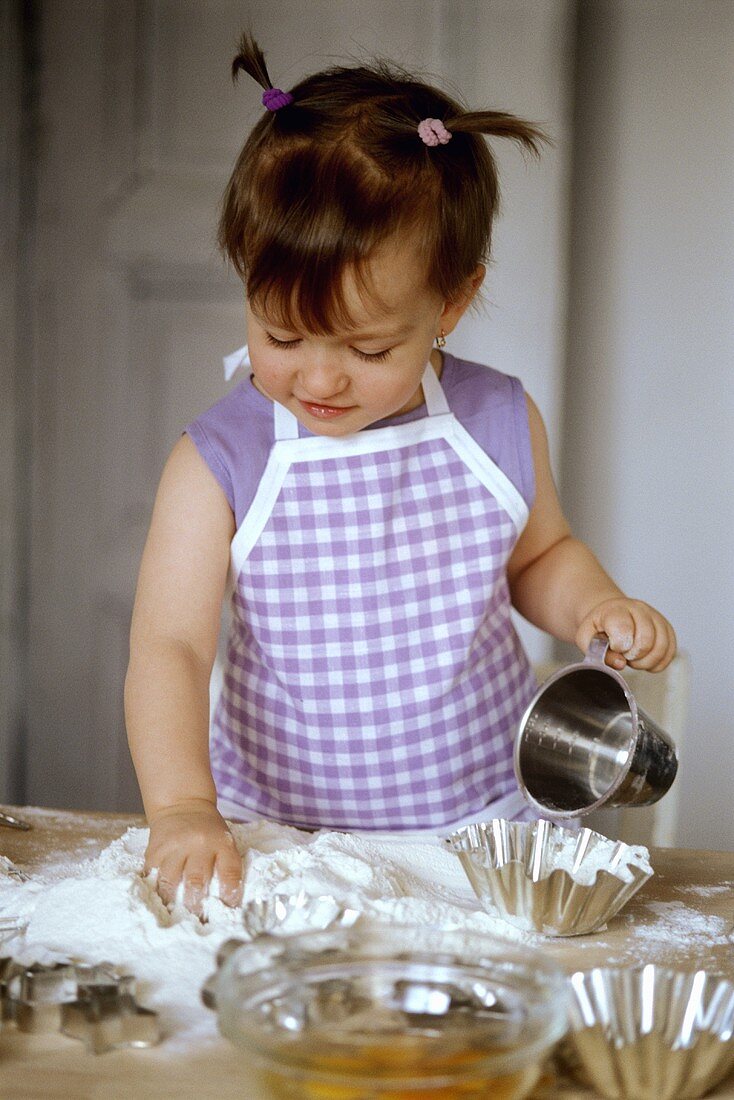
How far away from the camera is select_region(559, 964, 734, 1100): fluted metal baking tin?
0.46 metres

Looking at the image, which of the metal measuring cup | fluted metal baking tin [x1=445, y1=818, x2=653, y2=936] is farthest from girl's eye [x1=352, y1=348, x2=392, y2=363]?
fluted metal baking tin [x1=445, y1=818, x2=653, y2=936]

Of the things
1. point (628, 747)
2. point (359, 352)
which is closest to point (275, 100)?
point (359, 352)

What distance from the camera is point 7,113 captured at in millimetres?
1960

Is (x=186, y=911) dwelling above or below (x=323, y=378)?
below

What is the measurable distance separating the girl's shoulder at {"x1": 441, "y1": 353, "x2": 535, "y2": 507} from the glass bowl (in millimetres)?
689

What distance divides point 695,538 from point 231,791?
1.20m

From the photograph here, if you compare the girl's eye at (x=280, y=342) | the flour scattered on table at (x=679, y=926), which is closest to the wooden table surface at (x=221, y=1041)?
the flour scattered on table at (x=679, y=926)

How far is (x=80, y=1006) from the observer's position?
19.3 inches

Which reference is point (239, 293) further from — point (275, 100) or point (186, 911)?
point (186, 911)

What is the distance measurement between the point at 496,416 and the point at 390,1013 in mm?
757

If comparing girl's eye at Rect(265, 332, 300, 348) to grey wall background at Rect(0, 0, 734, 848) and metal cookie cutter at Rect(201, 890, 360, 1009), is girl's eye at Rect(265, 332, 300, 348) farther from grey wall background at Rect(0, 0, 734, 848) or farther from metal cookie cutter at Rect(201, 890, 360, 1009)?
grey wall background at Rect(0, 0, 734, 848)

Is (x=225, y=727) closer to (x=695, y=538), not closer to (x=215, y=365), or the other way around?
(x=215, y=365)

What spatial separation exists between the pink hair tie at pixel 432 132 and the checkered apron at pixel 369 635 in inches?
10.6

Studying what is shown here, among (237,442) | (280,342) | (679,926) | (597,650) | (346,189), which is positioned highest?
(346,189)
